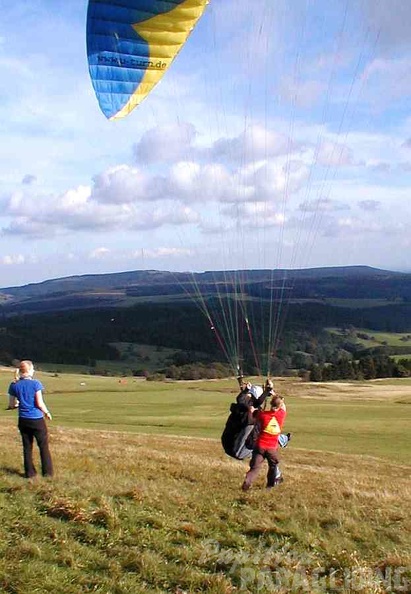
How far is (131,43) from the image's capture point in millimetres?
11000

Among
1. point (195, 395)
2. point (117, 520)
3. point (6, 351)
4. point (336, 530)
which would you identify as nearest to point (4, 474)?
point (117, 520)

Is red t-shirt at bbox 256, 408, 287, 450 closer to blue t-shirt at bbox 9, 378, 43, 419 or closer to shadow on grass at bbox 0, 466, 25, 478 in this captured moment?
blue t-shirt at bbox 9, 378, 43, 419

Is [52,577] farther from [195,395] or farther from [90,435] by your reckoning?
[195,395]

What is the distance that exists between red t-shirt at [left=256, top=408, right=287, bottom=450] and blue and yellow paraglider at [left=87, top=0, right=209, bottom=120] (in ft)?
19.8

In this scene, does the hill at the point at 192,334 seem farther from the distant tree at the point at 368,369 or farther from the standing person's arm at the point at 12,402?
the standing person's arm at the point at 12,402

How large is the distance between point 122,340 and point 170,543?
323 feet

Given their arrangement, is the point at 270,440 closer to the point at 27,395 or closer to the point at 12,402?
the point at 27,395

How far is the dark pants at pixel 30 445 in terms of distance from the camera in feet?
26.3

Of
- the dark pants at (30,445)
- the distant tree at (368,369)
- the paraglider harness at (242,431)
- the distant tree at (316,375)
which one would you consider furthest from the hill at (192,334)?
the dark pants at (30,445)

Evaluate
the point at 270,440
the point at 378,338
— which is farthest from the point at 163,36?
the point at 378,338

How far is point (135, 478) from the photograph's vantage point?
331 inches

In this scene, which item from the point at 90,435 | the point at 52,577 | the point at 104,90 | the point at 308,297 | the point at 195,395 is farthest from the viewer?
the point at 308,297

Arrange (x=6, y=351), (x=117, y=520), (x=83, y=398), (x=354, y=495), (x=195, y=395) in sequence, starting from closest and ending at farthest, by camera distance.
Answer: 1. (x=117, y=520)
2. (x=354, y=495)
3. (x=83, y=398)
4. (x=195, y=395)
5. (x=6, y=351)

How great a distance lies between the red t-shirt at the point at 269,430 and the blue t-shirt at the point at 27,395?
304cm
